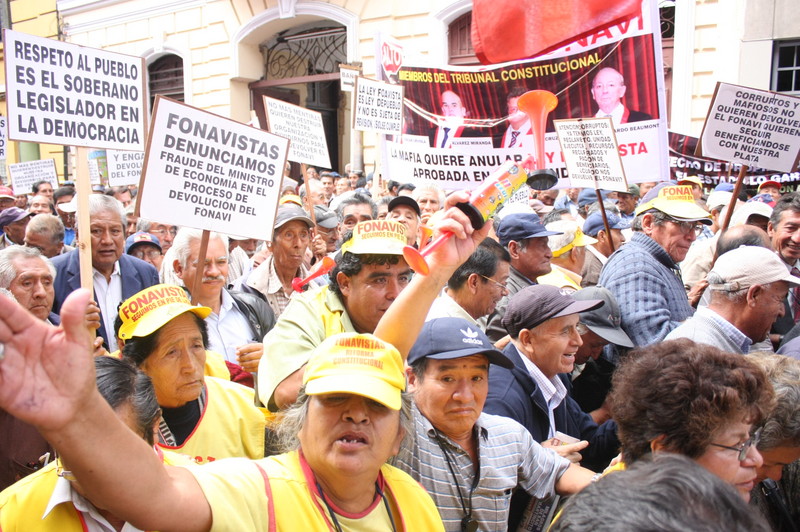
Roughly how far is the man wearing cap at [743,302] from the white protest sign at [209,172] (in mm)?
2404

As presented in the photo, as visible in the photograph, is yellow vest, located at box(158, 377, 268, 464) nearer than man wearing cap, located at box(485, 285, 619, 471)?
Yes

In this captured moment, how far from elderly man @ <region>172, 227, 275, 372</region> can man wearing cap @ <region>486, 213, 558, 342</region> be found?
164cm

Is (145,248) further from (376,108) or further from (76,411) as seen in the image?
(76,411)

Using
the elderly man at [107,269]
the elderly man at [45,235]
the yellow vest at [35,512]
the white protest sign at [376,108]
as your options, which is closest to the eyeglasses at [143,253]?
the elderly man at [45,235]

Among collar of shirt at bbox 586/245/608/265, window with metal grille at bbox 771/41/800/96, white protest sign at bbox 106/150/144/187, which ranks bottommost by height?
collar of shirt at bbox 586/245/608/265

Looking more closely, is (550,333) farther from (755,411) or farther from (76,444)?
(76,444)

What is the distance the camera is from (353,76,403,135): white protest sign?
27.5 feet

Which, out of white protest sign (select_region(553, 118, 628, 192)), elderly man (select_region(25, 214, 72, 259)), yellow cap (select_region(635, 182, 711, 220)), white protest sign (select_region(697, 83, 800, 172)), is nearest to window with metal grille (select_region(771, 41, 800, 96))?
white protest sign (select_region(697, 83, 800, 172))

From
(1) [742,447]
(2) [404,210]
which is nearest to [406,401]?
(1) [742,447]

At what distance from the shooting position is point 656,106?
260 inches

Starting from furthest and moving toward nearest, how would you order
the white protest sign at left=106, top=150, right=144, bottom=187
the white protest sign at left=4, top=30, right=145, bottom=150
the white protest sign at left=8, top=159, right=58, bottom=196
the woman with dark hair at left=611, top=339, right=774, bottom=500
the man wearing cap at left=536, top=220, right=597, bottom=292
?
the white protest sign at left=8, top=159, right=58, bottom=196 < the white protest sign at left=106, top=150, right=144, bottom=187 < the man wearing cap at left=536, top=220, right=597, bottom=292 < the white protest sign at left=4, top=30, right=145, bottom=150 < the woman with dark hair at left=611, top=339, right=774, bottom=500

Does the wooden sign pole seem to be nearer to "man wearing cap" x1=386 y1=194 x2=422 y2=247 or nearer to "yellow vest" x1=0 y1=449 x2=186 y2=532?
"yellow vest" x1=0 y1=449 x2=186 y2=532

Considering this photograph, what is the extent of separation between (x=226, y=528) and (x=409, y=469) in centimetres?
93

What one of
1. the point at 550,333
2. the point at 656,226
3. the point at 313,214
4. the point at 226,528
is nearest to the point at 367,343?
the point at 226,528
